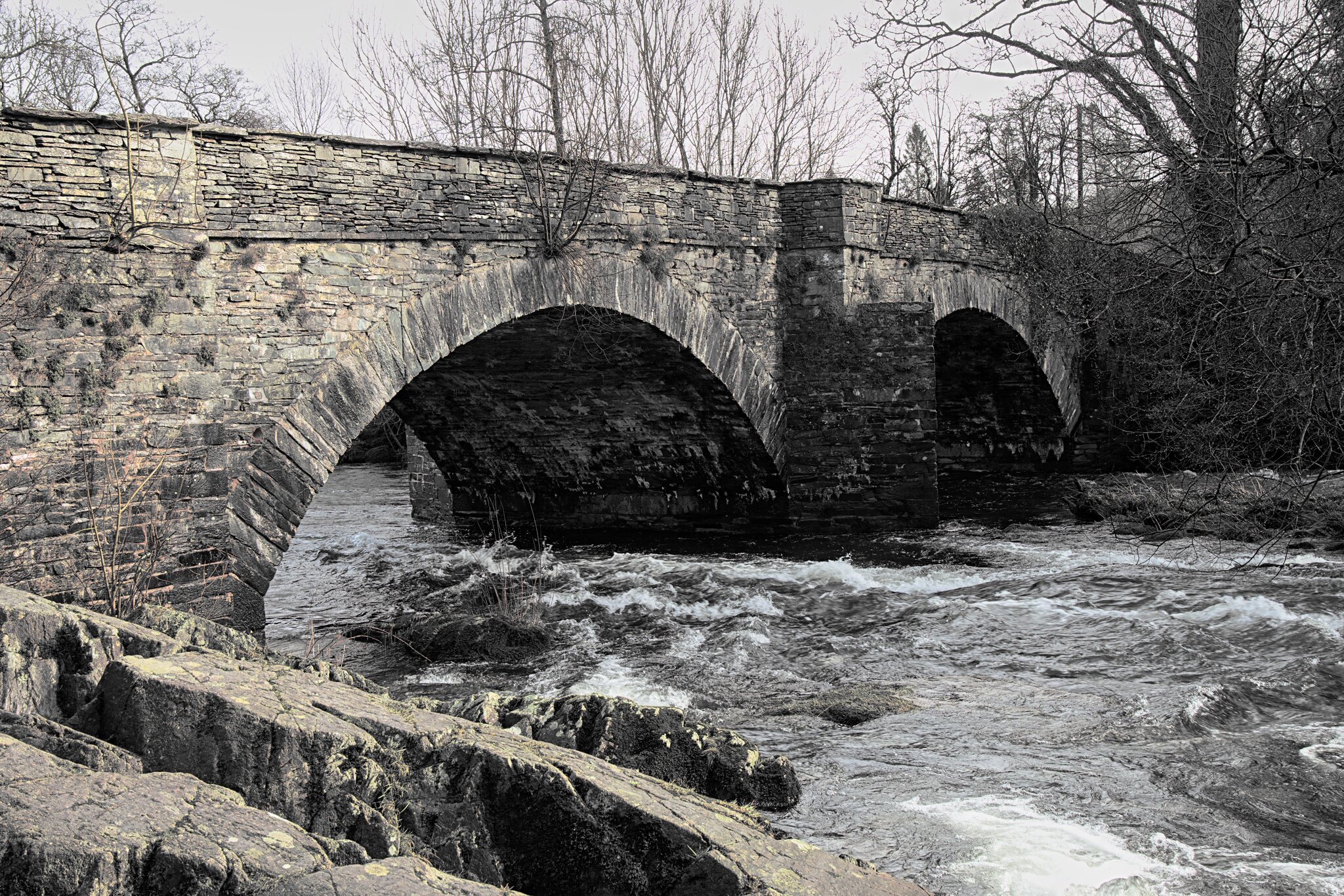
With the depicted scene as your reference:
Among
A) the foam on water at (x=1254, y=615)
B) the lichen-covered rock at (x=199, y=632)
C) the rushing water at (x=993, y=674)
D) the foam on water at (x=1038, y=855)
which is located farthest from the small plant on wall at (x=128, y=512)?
the foam on water at (x=1254, y=615)

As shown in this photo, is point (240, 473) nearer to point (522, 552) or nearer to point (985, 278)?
point (522, 552)

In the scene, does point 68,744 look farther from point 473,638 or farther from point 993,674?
point 993,674

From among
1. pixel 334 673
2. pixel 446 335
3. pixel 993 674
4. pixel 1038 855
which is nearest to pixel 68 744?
pixel 334 673

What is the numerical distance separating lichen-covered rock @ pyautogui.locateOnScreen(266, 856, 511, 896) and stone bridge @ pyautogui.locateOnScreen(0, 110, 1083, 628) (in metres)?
4.63

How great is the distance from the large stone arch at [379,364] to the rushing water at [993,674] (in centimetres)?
78

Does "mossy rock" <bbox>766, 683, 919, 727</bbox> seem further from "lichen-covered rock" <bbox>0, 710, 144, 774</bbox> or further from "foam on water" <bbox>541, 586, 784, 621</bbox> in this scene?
"lichen-covered rock" <bbox>0, 710, 144, 774</bbox>

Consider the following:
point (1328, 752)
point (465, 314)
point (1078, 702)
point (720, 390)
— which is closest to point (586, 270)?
point (465, 314)

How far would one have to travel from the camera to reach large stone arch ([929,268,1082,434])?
46.4 ft

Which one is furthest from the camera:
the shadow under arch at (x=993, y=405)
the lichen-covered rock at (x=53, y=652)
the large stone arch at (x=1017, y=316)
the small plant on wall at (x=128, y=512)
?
the shadow under arch at (x=993, y=405)

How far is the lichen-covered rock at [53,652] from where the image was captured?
10.3 feet

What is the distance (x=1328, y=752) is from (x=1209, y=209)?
2.70m

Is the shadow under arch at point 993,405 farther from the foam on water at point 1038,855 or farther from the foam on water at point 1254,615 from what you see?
the foam on water at point 1038,855

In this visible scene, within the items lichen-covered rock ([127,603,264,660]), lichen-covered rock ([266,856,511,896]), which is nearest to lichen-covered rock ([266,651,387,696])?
lichen-covered rock ([127,603,264,660])

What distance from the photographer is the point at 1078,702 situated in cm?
607
